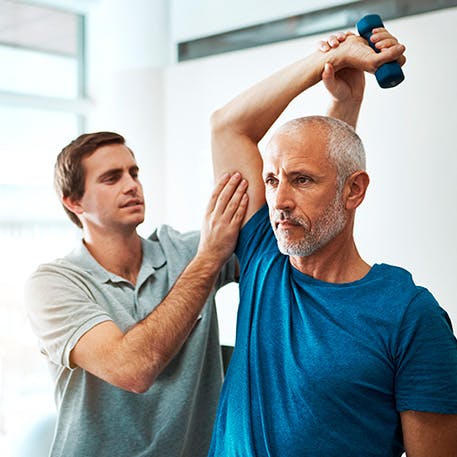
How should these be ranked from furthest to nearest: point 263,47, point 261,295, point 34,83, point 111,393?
point 34,83, point 263,47, point 111,393, point 261,295

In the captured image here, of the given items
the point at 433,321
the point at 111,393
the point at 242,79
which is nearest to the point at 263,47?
the point at 242,79

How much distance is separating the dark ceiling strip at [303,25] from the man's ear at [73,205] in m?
1.55

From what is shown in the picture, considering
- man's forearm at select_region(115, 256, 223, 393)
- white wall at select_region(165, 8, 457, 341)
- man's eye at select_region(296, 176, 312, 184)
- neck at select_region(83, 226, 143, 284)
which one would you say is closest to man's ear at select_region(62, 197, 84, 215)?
neck at select_region(83, 226, 143, 284)

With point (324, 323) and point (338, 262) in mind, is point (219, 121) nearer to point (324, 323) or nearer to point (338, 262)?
point (338, 262)

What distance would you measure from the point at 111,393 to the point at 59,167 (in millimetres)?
706

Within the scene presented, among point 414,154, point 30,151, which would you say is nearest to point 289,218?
point 414,154

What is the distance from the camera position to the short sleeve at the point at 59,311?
1841 mm

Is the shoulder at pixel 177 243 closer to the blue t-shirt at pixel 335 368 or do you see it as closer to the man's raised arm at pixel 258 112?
the man's raised arm at pixel 258 112

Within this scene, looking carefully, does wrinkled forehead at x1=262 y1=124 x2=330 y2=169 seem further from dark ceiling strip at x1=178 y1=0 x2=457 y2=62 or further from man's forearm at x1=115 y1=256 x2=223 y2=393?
dark ceiling strip at x1=178 y1=0 x2=457 y2=62

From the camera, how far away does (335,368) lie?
1455 millimetres

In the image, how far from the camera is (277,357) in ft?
5.18

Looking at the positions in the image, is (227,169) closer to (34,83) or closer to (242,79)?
(242,79)

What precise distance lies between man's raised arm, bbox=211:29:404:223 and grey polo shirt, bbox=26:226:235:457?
459mm

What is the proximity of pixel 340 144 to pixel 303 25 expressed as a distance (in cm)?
193
